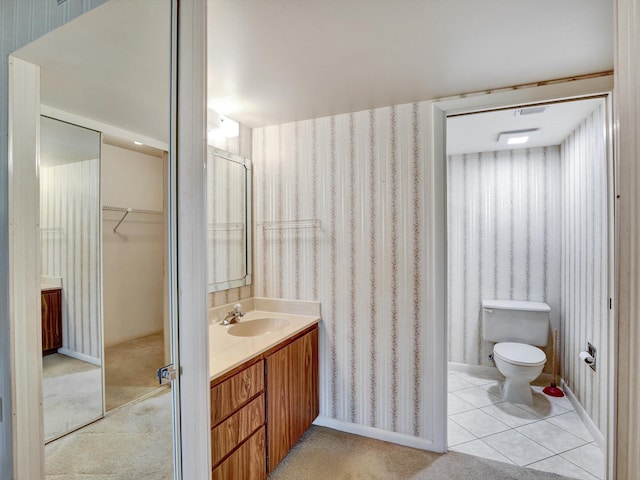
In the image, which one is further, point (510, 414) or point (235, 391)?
point (510, 414)

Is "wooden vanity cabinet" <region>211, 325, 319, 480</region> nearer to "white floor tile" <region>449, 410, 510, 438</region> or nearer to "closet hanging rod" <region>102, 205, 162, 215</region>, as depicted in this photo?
"closet hanging rod" <region>102, 205, 162, 215</region>

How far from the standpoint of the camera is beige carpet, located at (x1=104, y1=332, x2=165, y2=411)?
41.1 inches

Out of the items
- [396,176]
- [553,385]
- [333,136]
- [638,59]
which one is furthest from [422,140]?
[553,385]

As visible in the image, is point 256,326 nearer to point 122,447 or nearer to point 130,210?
point 122,447

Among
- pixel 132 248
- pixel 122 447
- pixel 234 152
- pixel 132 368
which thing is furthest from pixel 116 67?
pixel 234 152

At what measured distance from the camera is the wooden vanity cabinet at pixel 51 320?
1048mm

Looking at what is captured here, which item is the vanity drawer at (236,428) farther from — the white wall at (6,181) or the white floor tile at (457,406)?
the white floor tile at (457,406)

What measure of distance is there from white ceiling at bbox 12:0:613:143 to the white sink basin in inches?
58.4

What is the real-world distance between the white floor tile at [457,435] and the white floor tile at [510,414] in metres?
0.37

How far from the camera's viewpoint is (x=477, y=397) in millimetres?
2850

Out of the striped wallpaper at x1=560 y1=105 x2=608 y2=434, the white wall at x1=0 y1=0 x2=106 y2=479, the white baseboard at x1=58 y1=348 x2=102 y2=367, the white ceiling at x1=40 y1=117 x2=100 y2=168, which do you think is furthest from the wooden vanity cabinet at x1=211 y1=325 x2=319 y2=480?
the striped wallpaper at x1=560 y1=105 x2=608 y2=434

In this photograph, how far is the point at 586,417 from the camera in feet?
7.74

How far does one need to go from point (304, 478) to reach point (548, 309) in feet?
8.18

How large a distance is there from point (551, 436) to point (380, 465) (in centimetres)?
127
